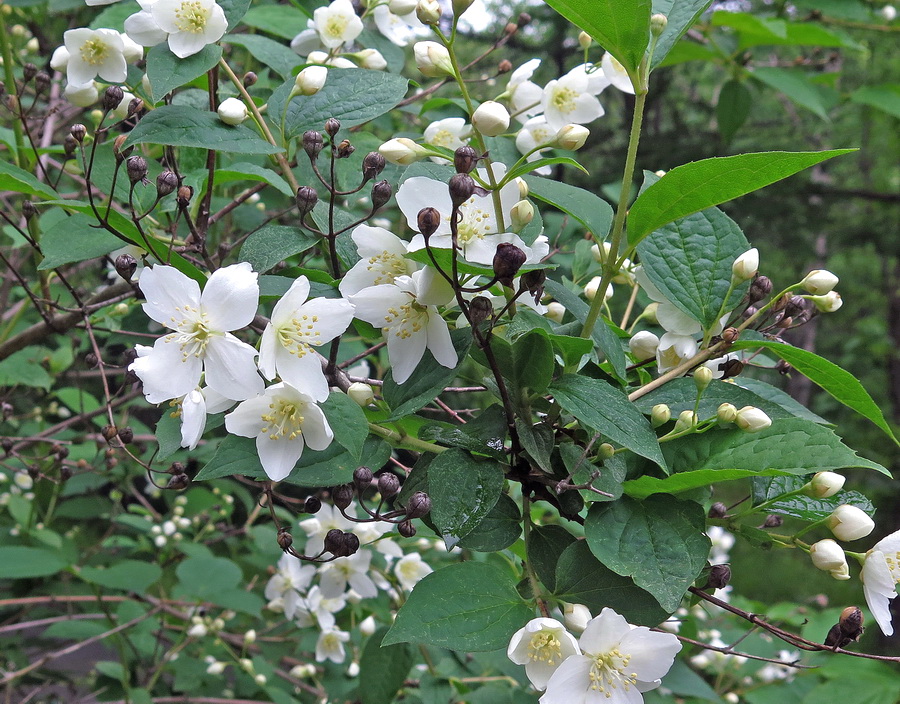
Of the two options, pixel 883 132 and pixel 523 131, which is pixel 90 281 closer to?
pixel 523 131

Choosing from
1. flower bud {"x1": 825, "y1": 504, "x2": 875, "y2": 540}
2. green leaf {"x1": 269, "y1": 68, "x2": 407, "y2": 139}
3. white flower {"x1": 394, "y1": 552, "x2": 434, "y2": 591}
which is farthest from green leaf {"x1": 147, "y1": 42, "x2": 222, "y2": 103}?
white flower {"x1": 394, "y1": 552, "x2": 434, "y2": 591}

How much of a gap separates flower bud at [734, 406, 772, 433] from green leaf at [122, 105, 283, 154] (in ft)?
2.03

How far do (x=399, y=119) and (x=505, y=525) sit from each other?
231 cm

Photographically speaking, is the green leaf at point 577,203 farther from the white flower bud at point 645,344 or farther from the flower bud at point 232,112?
the flower bud at point 232,112

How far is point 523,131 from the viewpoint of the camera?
1.28 metres

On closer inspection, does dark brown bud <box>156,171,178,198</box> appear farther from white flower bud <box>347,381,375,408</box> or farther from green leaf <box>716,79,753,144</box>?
green leaf <box>716,79,753,144</box>

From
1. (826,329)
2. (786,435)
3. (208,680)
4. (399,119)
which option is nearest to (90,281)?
(399,119)

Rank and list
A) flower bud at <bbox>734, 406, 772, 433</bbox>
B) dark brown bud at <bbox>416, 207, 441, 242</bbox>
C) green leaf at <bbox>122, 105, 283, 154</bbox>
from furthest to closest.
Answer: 1. green leaf at <bbox>122, 105, 283, 154</bbox>
2. flower bud at <bbox>734, 406, 772, 433</bbox>
3. dark brown bud at <bbox>416, 207, 441, 242</bbox>

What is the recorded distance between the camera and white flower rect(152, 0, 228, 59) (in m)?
0.97

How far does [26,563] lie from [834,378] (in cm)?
182

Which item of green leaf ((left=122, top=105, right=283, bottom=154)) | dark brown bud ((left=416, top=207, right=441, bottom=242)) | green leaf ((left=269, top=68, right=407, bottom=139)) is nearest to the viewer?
dark brown bud ((left=416, top=207, right=441, bottom=242))

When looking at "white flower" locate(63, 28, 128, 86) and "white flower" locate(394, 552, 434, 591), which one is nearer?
"white flower" locate(63, 28, 128, 86)

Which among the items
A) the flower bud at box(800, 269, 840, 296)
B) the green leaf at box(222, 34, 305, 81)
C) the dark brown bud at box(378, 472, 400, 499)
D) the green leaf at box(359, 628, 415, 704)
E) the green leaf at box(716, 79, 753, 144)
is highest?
the green leaf at box(222, 34, 305, 81)

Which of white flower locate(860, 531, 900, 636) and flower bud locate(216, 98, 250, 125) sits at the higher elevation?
flower bud locate(216, 98, 250, 125)
